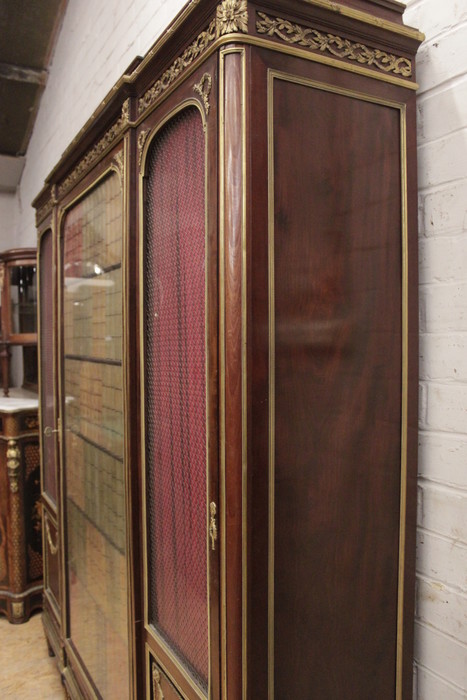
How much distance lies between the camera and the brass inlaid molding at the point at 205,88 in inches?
33.3

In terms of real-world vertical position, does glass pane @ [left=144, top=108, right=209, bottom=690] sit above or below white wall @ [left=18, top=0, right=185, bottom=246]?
below

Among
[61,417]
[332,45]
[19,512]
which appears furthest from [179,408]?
[19,512]

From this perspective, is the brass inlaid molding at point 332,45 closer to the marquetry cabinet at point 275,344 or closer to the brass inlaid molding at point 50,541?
the marquetry cabinet at point 275,344

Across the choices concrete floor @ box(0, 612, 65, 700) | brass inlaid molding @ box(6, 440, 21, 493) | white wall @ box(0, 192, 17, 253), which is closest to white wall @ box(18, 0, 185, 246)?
white wall @ box(0, 192, 17, 253)

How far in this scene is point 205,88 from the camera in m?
0.86

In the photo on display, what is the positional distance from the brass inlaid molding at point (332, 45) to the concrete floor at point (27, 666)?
225cm

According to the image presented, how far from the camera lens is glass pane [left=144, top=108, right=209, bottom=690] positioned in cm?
94

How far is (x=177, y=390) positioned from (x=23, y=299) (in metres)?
2.27

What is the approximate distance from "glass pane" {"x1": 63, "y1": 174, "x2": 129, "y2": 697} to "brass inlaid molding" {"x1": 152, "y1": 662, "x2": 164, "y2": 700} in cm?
19

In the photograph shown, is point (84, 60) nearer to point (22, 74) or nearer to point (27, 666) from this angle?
point (22, 74)

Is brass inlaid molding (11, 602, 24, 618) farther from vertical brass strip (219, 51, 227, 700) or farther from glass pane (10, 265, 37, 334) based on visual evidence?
vertical brass strip (219, 51, 227, 700)

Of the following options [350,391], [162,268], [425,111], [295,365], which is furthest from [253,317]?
[425,111]

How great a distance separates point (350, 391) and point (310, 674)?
47 cm

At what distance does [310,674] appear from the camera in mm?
863
